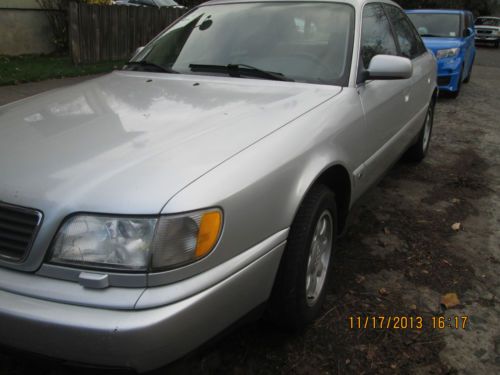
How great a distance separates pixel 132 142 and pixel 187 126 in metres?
0.29

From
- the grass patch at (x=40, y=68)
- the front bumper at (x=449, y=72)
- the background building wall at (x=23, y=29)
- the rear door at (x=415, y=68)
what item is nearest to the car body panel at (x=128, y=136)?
the rear door at (x=415, y=68)

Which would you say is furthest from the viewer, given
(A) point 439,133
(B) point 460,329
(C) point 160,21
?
(C) point 160,21

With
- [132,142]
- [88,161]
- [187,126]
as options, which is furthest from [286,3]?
[88,161]

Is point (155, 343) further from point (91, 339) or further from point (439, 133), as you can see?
point (439, 133)

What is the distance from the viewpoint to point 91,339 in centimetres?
158

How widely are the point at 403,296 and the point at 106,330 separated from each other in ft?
6.18

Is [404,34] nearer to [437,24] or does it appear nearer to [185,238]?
[185,238]

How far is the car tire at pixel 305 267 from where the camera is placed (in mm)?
2203

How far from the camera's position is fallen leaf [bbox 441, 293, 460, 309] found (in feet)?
9.20

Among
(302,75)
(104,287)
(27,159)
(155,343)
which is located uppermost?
(302,75)

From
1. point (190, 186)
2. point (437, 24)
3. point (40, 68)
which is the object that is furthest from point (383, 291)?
point (437, 24)

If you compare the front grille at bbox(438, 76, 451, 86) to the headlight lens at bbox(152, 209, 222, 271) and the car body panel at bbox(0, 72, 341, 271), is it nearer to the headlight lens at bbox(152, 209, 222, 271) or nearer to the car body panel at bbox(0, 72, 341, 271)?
the car body panel at bbox(0, 72, 341, 271)
